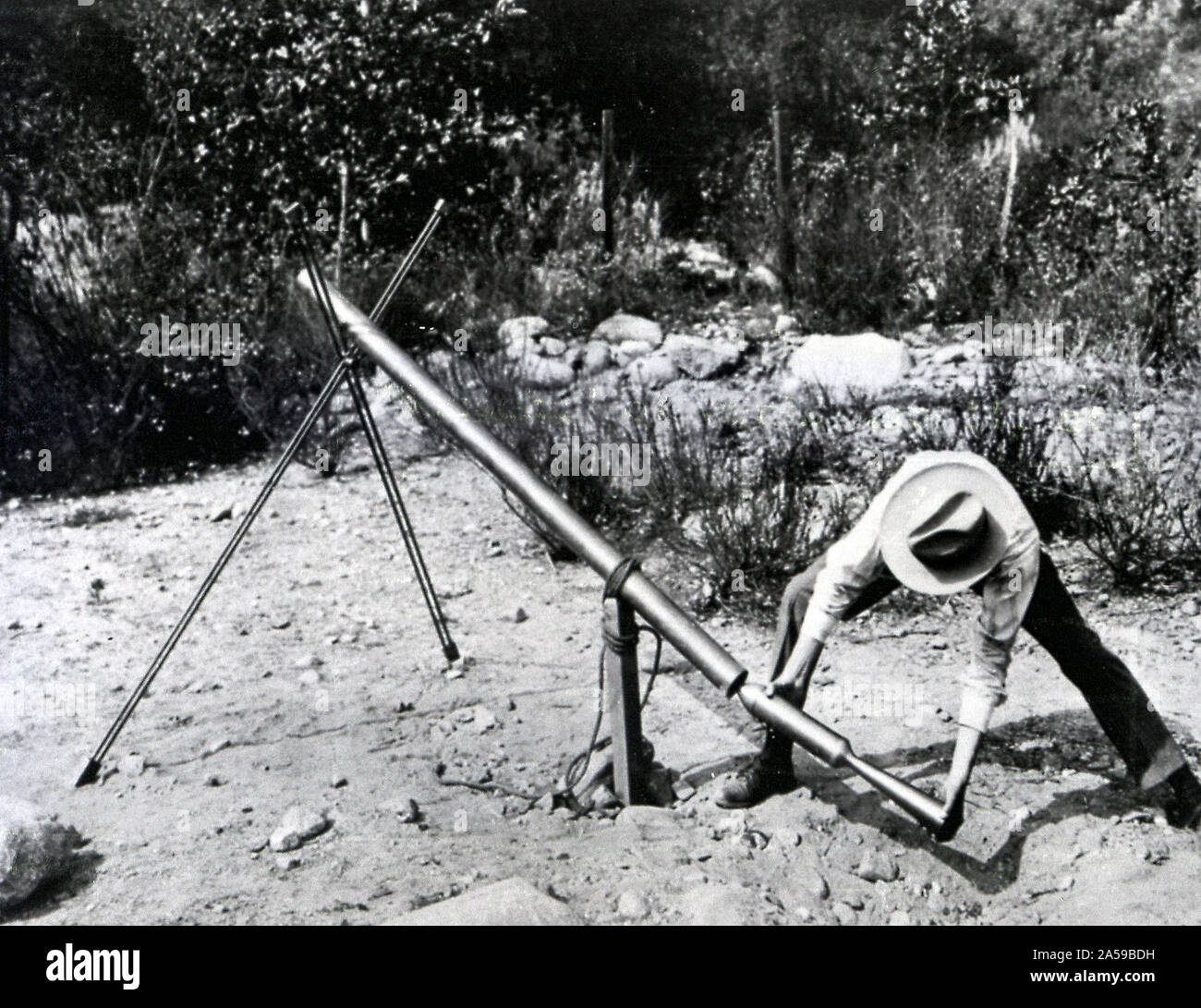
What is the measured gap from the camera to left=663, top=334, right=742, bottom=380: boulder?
24.4 feet

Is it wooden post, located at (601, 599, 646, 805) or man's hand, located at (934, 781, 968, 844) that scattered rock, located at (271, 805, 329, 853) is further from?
man's hand, located at (934, 781, 968, 844)

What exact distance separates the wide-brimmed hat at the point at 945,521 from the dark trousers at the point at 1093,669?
0.90 ft

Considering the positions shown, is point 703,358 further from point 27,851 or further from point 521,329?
point 27,851

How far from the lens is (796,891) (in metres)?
3.12

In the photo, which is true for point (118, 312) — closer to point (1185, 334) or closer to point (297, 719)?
point (297, 719)

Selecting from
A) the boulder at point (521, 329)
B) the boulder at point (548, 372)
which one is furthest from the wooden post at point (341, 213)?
the boulder at point (548, 372)

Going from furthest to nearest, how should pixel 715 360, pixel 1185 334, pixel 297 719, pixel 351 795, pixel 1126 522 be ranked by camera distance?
pixel 715 360 → pixel 1185 334 → pixel 1126 522 → pixel 297 719 → pixel 351 795

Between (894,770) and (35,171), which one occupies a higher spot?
(35,171)

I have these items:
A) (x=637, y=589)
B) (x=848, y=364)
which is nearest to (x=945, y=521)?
(x=637, y=589)

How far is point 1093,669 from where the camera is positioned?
3330 millimetres

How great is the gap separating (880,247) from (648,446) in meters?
3.07

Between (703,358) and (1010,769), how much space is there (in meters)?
4.17

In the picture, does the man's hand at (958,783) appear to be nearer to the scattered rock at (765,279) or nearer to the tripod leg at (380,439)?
the tripod leg at (380,439)
